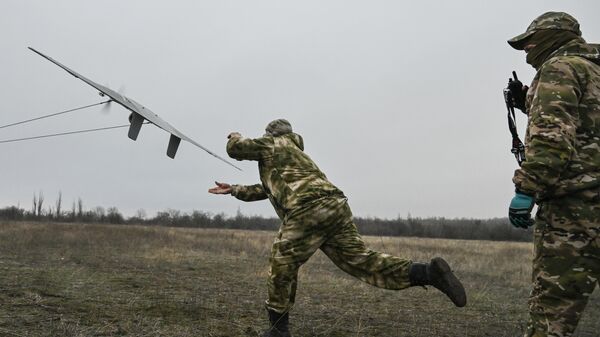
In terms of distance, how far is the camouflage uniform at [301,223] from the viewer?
4.46 metres

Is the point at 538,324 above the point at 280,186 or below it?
below

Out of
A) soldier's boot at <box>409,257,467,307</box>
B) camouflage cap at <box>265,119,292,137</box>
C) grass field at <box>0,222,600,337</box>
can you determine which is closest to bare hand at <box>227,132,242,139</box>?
camouflage cap at <box>265,119,292,137</box>

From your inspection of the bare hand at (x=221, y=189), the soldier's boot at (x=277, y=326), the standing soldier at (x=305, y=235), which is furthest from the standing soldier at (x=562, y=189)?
the bare hand at (x=221, y=189)

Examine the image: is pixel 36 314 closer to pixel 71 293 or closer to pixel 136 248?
pixel 71 293

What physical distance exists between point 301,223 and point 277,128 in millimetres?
1068

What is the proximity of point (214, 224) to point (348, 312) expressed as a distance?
2630 inches

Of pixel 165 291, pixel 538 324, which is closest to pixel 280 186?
pixel 538 324

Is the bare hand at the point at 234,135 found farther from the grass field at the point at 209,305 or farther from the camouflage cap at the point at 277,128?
the grass field at the point at 209,305

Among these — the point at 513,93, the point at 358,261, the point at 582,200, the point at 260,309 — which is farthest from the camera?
the point at 260,309

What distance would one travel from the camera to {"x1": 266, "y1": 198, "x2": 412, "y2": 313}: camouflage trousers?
14.6 ft

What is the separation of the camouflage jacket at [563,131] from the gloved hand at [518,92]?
2.35ft

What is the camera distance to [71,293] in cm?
644

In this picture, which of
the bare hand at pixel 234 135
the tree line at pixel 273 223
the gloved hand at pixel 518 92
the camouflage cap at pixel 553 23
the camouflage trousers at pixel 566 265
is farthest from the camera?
the tree line at pixel 273 223

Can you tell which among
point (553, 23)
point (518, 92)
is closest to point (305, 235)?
point (518, 92)
